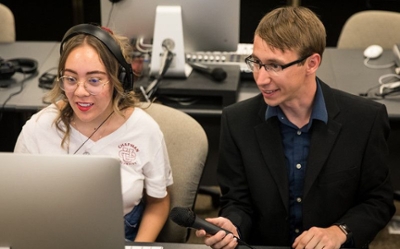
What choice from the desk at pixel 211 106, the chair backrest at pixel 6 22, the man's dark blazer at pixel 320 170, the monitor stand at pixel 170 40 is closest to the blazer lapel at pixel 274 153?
the man's dark blazer at pixel 320 170

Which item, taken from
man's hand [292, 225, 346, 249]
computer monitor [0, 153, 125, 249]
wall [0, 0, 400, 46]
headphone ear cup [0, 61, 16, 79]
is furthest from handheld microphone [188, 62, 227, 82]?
wall [0, 0, 400, 46]

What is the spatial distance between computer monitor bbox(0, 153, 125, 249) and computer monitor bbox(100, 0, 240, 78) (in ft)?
4.66

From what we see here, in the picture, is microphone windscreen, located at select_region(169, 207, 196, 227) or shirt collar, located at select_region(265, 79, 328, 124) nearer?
microphone windscreen, located at select_region(169, 207, 196, 227)

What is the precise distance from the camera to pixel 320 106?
1969 mm

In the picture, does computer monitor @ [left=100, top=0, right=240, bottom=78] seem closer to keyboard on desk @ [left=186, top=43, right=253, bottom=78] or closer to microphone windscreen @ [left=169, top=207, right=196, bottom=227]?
keyboard on desk @ [left=186, top=43, right=253, bottom=78]

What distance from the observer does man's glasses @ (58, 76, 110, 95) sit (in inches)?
76.7

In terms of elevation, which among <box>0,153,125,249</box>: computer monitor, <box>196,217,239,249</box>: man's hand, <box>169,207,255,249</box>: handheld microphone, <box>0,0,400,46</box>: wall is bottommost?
<box>0,0,400,46</box>: wall

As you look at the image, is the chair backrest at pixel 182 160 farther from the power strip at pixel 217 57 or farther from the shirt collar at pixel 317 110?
the power strip at pixel 217 57

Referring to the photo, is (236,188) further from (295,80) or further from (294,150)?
(295,80)

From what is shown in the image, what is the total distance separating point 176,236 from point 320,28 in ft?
2.51

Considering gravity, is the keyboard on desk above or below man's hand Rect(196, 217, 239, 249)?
above

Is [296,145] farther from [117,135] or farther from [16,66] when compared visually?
[16,66]

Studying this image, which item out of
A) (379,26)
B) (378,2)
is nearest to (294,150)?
(379,26)

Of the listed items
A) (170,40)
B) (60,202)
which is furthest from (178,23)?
(60,202)
